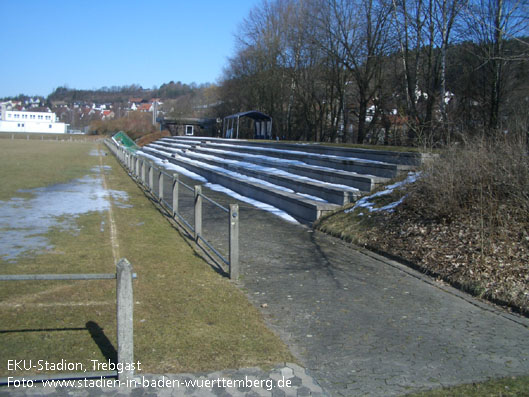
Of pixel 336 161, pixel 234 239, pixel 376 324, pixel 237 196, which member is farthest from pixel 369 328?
A: pixel 237 196

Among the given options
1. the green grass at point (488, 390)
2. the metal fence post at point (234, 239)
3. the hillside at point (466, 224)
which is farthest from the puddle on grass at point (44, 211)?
the green grass at point (488, 390)

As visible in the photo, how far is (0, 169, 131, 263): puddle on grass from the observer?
8477mm

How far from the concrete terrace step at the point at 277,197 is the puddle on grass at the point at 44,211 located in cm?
362

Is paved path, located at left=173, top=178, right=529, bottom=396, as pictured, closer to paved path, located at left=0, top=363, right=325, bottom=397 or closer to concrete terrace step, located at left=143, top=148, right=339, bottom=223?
paved path, located at left=0, top=363, right=325, bottom=397

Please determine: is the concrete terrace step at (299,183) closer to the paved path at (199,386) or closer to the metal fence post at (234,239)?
the metal fence post at (234,239)

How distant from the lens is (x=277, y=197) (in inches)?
511

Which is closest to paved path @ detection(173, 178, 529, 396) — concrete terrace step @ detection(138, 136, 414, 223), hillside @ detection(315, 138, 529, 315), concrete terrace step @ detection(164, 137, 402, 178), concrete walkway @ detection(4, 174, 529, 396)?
concrete walkway @ detection(4, 174, 529, 396)

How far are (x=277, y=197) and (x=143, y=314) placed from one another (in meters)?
7.92

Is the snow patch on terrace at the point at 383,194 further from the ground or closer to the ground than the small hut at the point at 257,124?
closer to the ground

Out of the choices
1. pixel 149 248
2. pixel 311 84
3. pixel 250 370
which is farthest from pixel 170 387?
pixel 311 84

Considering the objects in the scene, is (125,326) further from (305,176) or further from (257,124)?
(257,124)

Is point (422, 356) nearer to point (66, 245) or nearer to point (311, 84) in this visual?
point (66, 245)

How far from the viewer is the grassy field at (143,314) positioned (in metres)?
4.39

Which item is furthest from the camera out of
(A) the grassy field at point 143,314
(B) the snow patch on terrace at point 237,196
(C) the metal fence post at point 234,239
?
(B) the snow patch on terrace at point 237,196
